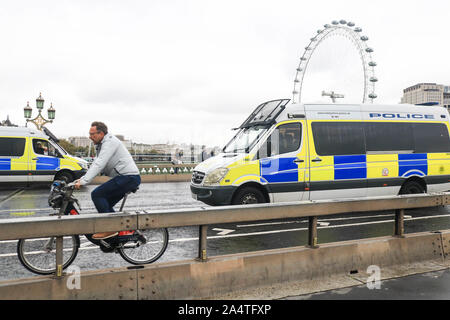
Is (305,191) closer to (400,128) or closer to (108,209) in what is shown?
(400,128)

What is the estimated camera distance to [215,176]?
323 inches

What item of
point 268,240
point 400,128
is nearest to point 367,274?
point 268,240

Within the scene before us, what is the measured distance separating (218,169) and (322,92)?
2981 centimetres

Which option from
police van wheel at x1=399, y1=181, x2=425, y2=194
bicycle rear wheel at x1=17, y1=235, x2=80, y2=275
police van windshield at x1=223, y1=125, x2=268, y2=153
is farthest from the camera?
police van wheel at x1=399, y1=181, x2=425, y2=194

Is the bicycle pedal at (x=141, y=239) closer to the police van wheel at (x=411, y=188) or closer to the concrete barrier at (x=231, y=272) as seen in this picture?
the concrete barrier at (x=231, y=272)

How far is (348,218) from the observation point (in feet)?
29.2

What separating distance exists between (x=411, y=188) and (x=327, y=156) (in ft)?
8.89

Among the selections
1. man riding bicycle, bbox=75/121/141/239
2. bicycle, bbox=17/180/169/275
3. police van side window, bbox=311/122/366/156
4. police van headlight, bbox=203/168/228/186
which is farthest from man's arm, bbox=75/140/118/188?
police van side window, bbox=311/122/366/156

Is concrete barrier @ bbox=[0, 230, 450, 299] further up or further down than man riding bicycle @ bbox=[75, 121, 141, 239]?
further down

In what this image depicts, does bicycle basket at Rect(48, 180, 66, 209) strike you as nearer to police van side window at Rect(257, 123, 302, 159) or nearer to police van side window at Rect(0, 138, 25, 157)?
police van side window at Rect(257, 123, 302, 159)

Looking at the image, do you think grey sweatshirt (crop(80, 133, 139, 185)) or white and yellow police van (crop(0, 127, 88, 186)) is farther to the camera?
white and yellow police van (crop(0, 127, 88, 186))

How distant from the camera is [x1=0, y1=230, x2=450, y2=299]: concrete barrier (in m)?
3.61

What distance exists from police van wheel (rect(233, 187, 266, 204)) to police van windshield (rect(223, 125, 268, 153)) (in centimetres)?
85

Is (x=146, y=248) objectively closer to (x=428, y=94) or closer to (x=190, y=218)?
(x=190, y=218)
